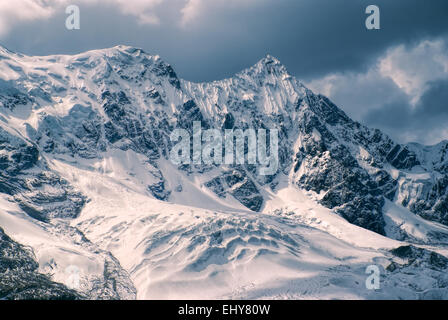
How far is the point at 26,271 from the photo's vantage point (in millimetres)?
199875
